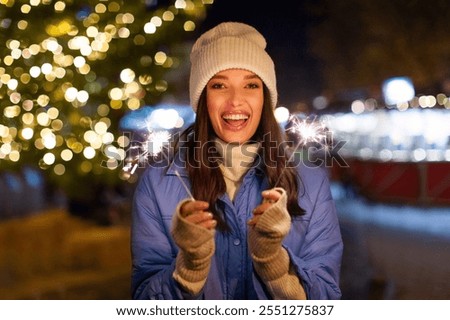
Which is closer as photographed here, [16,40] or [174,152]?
[174,152]

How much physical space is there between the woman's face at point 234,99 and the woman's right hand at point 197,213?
298 mm

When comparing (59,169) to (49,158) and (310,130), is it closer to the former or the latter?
(49,158)

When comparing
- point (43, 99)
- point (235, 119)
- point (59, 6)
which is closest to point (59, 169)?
point (43, 99)

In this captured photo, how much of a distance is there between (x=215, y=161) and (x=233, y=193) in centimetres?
12

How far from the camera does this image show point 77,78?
277 cm

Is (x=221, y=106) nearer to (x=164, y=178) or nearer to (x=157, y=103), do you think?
(x=164, y=178)

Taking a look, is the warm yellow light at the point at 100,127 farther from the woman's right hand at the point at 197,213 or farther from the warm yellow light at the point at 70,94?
the woman's right hand at the point at 197,213

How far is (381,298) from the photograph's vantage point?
269 centimetres

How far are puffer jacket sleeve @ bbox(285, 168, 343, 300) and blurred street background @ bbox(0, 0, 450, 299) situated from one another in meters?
0.22

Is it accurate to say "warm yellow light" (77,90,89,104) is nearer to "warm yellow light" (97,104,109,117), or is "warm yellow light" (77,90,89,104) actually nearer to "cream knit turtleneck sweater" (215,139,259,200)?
"warm yellow light" (97,104,109,117)

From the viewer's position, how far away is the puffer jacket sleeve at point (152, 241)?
7.25ft

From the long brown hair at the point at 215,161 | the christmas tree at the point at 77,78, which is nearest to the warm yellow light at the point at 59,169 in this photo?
the christmas tree at the point at 77,78
